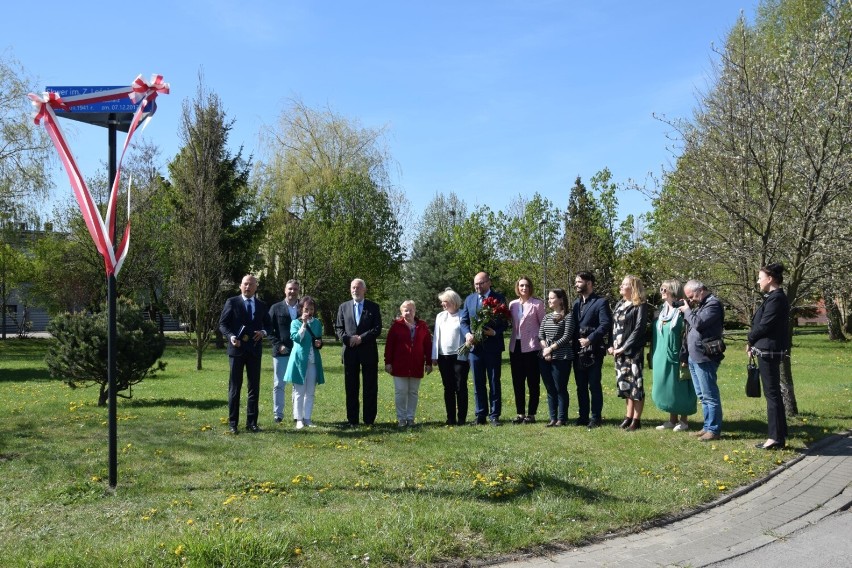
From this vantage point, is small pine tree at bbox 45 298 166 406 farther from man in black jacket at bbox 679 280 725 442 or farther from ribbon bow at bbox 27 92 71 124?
man in black jacket at bbox 679 280 725 442

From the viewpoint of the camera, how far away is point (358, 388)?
10102 mm

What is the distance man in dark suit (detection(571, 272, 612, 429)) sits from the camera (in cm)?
945

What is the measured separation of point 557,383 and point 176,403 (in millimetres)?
7227

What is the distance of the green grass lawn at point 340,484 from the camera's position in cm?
482

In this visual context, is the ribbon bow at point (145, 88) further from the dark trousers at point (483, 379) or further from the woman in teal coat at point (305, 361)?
the dark trousers at point (483, 379)

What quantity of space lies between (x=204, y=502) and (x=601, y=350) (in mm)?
5659

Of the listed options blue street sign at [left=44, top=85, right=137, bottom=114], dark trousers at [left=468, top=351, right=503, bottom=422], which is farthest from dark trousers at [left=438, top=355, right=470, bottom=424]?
blue street sign at [left=44, top=85, right=137, bottom=114]

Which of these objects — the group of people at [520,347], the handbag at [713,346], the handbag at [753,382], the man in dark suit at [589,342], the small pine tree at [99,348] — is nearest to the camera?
the handbag at [713,346]

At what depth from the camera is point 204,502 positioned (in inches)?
234

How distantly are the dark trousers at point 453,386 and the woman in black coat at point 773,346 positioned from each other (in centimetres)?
385

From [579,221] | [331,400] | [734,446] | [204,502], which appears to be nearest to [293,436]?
[204,502]

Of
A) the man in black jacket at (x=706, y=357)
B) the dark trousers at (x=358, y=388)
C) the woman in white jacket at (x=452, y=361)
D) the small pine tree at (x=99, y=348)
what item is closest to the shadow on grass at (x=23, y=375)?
the small pine tree at (x=99, y=348)

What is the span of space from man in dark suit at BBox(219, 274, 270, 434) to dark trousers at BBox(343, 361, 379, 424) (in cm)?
128

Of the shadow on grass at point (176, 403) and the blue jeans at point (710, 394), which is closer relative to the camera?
the blue jeans at point (710, 394)
